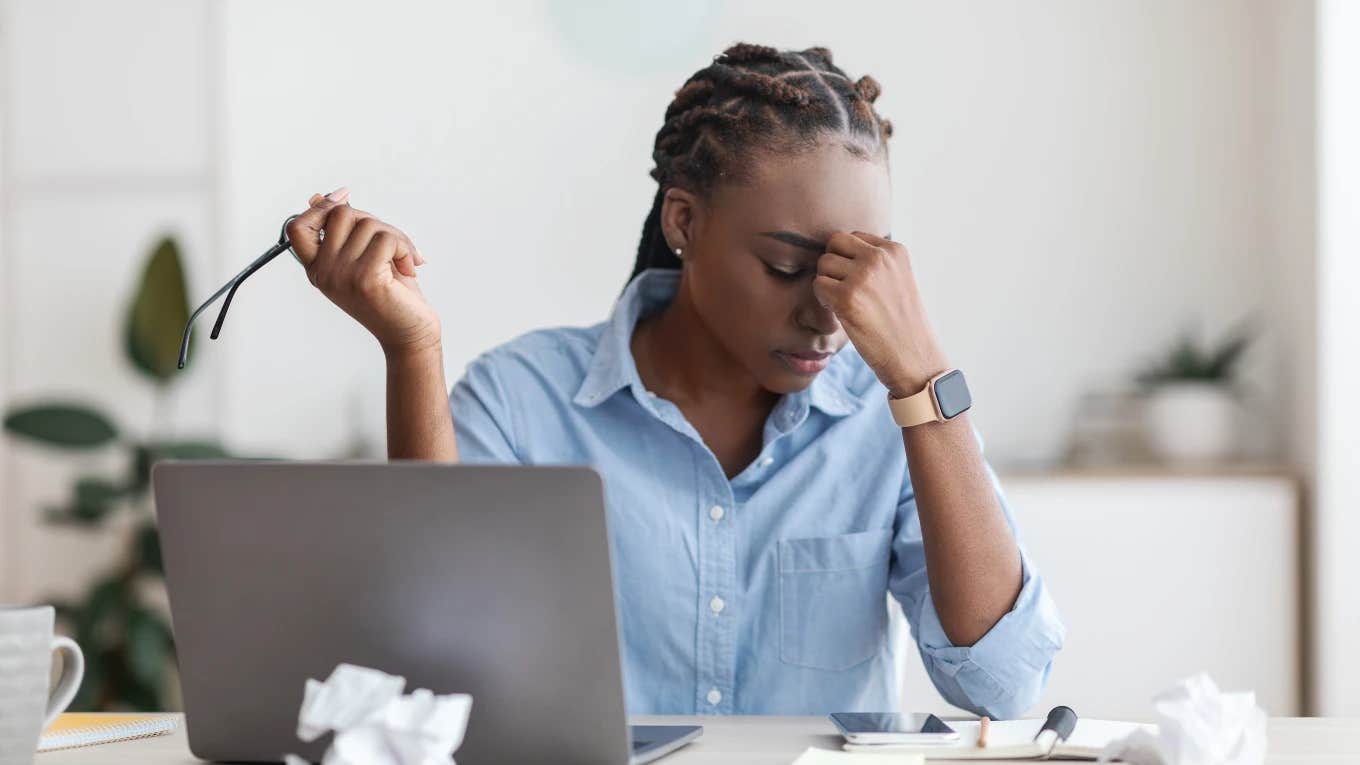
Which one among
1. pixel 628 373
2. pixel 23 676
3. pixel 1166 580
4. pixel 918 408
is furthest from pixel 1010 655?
pixel 1166 580

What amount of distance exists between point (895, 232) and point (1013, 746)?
83.3 inches

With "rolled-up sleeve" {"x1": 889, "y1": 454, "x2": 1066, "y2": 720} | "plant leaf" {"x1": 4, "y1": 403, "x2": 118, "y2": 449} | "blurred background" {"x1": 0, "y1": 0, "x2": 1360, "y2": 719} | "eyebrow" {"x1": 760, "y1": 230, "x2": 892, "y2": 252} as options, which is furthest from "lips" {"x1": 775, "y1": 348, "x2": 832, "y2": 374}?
"plant leaf" {"x1": 4, "y1": 403, "x2": 118, "y2": 449}

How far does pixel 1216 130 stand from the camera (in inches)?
115

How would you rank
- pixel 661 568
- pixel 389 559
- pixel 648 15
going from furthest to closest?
pixel 648 15, pixel 661 568, pixel 389 559

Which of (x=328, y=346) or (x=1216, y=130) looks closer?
(x=1216, y=130)

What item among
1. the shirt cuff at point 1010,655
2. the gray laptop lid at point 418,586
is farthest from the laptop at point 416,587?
the shirt cuff at point 1010,655

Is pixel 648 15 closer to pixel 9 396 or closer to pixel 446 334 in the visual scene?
pixel 446 334

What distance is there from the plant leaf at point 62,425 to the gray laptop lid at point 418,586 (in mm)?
2530

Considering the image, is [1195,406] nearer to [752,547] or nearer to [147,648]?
[752,547]

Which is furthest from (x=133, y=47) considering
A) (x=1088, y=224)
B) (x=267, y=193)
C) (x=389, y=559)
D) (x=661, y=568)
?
(x=389, y=559)

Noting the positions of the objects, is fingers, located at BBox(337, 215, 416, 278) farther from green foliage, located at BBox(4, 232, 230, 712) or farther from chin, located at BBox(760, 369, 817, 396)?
green foliage, located at BBox(4, 232, 230, 712)

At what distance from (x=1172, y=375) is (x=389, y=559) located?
2280 millimetres

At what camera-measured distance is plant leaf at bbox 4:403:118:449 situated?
3.18 m

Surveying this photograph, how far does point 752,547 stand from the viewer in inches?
59.2
